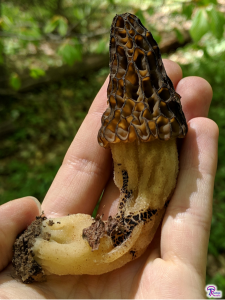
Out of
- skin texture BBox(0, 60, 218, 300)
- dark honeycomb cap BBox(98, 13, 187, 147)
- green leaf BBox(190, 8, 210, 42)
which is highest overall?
green leaf BBox(190, 8, 210, 42)

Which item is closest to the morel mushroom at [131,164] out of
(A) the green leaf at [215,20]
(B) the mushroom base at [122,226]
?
(B) the mushroom base at [122,226]

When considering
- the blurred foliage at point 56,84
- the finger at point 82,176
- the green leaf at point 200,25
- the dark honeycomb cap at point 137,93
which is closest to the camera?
the dark honeycomb cap at point 137,93

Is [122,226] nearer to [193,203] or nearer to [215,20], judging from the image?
Result: [193,203]

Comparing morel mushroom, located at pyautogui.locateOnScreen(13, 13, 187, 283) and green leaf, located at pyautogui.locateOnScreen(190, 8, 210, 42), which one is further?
green leaf, located at pyautogui.locateOnScreen(190, 8, 210, 42)

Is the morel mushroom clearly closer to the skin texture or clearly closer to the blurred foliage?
the skin texture

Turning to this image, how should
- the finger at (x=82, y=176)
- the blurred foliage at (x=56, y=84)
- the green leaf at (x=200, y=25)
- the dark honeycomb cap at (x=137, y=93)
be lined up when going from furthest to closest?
the blurred foliage at (x=56, y=84), the finger at (x=82, y=176), the green leaf at (x=200, y=25), the dark honeycomb cap at (x=137, y=93)

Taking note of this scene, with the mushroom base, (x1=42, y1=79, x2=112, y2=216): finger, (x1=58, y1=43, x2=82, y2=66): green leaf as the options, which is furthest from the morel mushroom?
(x1=58, y1=43, x2=82, y2=66): green leaf

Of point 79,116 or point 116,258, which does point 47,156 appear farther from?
point 116,258

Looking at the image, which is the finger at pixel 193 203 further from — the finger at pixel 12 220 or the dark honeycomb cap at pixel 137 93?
the finger at pixel 12 220
